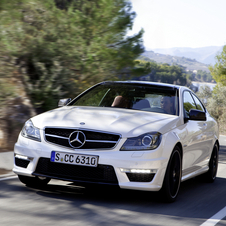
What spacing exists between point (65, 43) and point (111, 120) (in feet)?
24.9

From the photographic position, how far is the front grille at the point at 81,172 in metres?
4.63

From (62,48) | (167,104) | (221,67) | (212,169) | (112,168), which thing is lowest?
(221,67)

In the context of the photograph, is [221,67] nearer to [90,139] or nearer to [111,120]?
[111,120]

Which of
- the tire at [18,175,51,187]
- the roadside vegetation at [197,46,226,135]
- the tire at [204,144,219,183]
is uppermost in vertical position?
the tire at [18,175,51,187]

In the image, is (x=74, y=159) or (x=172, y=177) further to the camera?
(x=172, y=177)

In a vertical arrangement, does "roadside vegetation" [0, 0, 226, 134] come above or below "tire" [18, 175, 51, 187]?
above

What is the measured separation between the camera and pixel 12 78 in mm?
10336

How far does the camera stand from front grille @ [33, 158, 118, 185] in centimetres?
463

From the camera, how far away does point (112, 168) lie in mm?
4602

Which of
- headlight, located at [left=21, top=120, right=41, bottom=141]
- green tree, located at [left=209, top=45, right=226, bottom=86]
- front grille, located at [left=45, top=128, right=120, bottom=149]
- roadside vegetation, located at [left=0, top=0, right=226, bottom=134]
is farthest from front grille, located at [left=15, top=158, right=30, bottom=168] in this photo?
green tree, located at [left=209, top=45, right=226, bottom=86]

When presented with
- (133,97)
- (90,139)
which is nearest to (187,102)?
(133,97)

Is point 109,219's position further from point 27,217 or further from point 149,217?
point 27,217

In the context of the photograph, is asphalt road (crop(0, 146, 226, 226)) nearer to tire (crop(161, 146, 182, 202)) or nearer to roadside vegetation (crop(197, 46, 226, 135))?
tire (crop(161, 146, 182, 202))

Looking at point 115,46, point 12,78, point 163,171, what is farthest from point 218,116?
point 163,171
